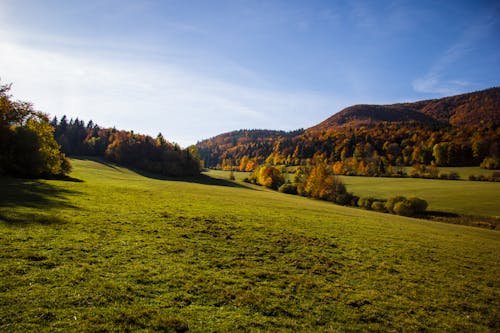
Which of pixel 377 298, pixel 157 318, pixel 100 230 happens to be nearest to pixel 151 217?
pixel 100 230

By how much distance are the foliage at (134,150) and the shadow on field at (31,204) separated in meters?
75.5

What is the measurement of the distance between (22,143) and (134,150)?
74.8 metres

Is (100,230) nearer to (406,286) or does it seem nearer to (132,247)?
(132,247)

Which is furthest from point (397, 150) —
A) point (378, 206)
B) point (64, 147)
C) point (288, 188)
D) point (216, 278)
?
point (64, 147)

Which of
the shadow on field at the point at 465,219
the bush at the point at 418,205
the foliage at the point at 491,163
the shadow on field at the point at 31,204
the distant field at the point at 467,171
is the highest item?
the foliage at the point at 491,163

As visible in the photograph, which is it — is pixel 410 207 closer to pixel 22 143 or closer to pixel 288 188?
pixel 288 188

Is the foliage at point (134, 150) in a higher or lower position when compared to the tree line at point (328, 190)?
higher

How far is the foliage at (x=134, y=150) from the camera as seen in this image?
105 m

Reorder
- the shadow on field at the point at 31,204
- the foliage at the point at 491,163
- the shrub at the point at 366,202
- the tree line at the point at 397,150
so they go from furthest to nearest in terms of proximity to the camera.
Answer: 1. the tree line at the point at 397,150
2. the foliage at the point at 491,163
3. the shrub at the point at 366,202
4. the shadow on field at the point at 31,204

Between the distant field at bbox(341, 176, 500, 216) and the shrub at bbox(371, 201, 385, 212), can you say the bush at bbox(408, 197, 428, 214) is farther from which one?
the shrub at bbox(371, 201, 385, 212)

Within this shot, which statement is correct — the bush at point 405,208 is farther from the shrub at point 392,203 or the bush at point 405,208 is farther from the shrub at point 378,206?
the shrub at point 378,206

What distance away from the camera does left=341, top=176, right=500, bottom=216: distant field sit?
2370 inches

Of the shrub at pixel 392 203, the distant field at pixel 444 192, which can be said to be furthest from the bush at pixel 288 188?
the shrub at pixel 392 203

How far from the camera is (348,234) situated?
79.7 ft
